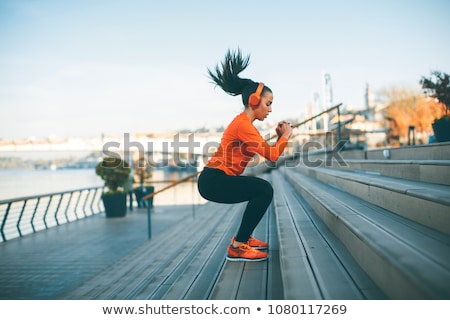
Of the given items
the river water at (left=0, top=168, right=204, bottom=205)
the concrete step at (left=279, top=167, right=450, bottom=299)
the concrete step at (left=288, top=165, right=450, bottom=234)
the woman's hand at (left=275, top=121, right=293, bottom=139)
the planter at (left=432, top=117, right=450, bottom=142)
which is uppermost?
the planter at (left=432, top=117, right=450, bottom=142)

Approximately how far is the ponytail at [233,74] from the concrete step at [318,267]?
3.49 feet

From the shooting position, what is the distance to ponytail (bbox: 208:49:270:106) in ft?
8.14

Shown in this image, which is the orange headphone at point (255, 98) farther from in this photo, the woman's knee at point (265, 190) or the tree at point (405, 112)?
the tree at point (405, 112)

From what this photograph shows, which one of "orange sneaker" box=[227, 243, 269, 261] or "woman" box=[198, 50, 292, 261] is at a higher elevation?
"woman" box=[198, 50, 292, 261]

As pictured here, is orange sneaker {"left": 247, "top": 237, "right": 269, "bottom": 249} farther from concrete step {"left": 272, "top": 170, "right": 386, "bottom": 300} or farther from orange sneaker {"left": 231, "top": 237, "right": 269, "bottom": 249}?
concrete step {"left": 272, "top": 170, "right": 386, "bottom": 300}

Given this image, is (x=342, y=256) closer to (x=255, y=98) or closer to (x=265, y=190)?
(x=265, y=190)

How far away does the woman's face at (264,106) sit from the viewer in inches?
94.7

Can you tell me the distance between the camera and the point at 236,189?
2.34 meters

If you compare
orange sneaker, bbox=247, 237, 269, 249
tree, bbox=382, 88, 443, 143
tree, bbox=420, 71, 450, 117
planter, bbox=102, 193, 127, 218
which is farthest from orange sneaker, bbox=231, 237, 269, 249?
tree, bbox=382, 88, 443, 143

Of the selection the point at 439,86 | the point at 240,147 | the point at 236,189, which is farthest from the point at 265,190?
the point at 439,86

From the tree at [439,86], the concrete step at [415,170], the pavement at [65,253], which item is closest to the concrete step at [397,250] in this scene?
the concrete step at [415,170]

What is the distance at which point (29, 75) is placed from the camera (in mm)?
4199
